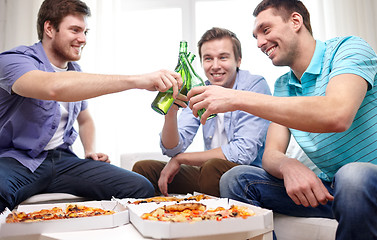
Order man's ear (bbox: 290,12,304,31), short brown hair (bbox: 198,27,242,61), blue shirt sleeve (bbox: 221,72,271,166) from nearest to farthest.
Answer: man's ear (bbox: 290,12,304,31), blue shirt sleeve (bbox: 221,72,271,166), short brown hair (bbox: 198,27,242,61)

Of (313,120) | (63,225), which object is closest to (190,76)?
(313,120)

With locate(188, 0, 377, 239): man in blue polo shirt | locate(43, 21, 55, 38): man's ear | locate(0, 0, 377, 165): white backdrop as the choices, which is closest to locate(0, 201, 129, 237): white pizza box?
locate(188, 0, 377, 239): man in blue polo shirt

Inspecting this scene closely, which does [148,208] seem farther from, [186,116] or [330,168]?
[186,116]

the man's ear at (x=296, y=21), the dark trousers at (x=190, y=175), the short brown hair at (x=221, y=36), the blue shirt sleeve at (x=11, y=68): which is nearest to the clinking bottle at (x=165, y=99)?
the dark trousers at (x=190, y=175)

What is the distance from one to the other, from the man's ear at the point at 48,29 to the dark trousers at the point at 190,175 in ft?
2.75

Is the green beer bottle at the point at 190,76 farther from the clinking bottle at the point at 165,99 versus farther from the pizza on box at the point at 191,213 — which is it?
the pizza on box at the point at 191,213

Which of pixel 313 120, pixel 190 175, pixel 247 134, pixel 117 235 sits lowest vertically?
pixel 190 175

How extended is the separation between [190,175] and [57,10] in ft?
3.65

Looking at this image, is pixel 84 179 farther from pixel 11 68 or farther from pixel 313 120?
pixel 313 120

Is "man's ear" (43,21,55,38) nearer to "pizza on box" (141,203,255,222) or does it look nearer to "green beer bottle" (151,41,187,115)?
"green beer bottle" (151,41,187,115)

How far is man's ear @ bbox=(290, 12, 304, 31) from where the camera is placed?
1.45 meters

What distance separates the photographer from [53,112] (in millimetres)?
1724

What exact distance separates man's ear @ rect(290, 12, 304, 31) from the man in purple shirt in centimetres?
59

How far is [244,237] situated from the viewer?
0.80m
